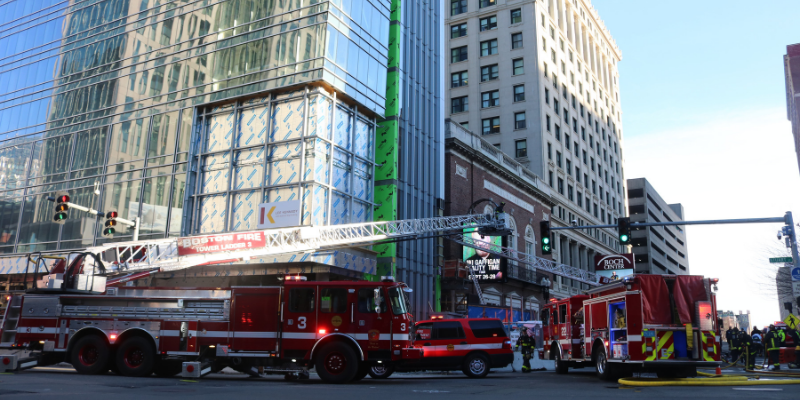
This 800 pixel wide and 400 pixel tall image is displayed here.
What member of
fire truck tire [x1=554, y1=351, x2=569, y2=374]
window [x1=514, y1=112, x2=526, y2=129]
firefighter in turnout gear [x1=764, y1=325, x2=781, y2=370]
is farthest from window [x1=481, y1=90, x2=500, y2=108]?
fire truck tire [x1=554, y1=351, x2=569, y2=374]

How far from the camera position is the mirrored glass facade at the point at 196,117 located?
29141 mm

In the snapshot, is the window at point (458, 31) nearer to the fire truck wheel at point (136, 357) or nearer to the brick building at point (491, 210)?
the brick building at point (491, 210)

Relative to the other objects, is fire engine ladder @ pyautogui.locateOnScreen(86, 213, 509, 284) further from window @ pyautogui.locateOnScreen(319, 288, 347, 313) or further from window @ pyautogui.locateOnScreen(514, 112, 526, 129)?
window @ pyautogui.locateOnScreen(514, 112, 526, 129)

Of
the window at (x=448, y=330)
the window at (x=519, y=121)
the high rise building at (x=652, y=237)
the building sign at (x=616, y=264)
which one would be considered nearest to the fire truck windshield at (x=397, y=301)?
the window at (x=448, y=330)

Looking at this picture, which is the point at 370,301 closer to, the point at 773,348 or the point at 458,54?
the point at 773,348

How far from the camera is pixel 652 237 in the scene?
10569 cm

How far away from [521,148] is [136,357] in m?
47.1

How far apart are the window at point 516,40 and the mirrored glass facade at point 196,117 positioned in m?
29.5

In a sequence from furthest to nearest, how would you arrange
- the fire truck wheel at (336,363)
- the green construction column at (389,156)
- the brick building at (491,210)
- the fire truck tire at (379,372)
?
1. the brick building at (491,210)
2. the green construction column at (389,156)
3. the fire truck tire at (379,372)
4. the fire truck wheel at (336,363)

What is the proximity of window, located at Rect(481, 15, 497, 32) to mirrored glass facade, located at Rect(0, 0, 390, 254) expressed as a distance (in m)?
31.0

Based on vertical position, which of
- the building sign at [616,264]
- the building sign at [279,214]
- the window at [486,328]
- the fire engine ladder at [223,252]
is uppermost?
the building sign at [616,264]

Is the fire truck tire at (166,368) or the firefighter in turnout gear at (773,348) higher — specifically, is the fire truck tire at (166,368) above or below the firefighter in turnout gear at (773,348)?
below

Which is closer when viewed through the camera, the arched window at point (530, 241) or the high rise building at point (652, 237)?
the arched window at point (530, 241)

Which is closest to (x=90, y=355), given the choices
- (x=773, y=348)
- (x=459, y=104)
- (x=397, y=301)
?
(x=397, y=301)
